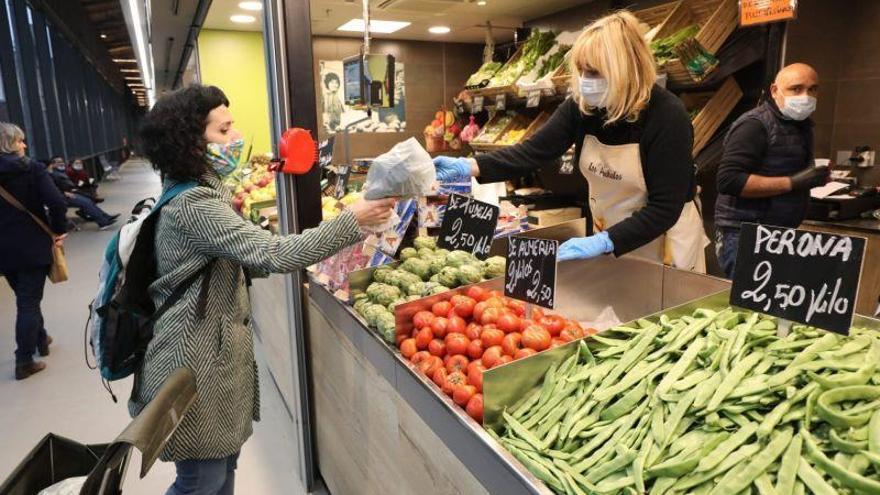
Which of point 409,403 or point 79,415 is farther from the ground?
point 409,403

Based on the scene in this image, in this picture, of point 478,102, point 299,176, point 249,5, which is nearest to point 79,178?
point 249,5

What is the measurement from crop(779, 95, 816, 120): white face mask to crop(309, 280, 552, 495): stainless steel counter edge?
2751 millimetres

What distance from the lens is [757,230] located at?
4.46 feet

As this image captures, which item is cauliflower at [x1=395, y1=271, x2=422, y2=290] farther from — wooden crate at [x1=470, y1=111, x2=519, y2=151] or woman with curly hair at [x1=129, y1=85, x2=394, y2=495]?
wooden crate at [x1=470, y1=111, x2=519, y2=151]

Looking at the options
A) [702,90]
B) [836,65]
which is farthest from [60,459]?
[836,65]

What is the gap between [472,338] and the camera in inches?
66.5

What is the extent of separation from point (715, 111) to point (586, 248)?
2.37 meters

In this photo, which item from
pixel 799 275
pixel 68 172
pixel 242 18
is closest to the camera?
pixel 799 275

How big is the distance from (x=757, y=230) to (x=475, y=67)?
648 centimetres

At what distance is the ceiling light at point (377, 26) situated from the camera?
6.03m

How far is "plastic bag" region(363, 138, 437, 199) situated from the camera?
1.77 meters

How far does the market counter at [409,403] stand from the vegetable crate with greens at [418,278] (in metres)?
0.08

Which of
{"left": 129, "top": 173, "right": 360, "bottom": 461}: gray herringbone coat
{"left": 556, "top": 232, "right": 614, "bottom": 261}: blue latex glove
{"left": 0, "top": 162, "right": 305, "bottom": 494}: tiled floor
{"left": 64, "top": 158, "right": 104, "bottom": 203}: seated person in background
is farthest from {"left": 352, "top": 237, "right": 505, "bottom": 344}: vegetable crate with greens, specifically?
{"left": 64, "top": 158, "right": 104, "bottom": 203}: seated person in background

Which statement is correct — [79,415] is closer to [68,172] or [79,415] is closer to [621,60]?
[621,60]
